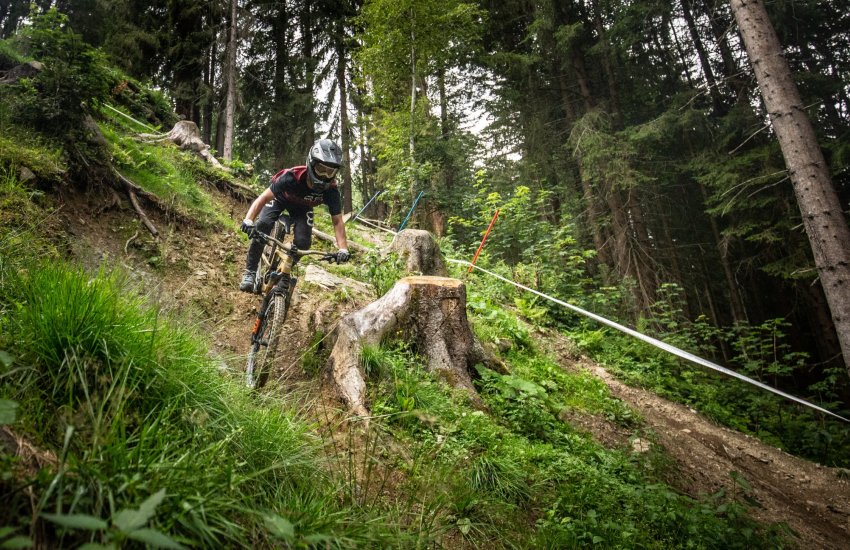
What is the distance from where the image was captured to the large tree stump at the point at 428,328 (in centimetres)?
396

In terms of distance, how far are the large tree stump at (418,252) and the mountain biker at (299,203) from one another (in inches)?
108

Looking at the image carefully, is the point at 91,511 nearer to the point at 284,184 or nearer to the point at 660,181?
the point at 284,184

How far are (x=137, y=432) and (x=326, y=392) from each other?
201 centimetres

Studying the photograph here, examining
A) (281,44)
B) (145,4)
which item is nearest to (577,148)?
(281,44)

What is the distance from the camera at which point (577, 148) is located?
37.2ft

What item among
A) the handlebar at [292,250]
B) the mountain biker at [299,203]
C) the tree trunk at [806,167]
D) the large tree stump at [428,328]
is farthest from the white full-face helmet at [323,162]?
the tree trunk at [806,167]

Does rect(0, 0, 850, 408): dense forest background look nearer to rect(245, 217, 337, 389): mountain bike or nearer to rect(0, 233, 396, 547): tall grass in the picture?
rect(245, 217, 337, 389): mountain bike

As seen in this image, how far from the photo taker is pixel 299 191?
4.33 m

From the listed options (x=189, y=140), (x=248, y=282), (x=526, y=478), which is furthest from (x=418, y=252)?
(x=189, y=140)

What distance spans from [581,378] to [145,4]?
804 inches

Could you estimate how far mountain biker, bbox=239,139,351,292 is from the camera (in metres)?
3.93

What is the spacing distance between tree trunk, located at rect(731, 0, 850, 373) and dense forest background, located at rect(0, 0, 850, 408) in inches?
110

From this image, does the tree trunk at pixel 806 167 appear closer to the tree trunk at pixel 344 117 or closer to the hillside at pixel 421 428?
the hillside at pixel 421 428

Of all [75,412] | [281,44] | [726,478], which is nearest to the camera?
[75,412]
